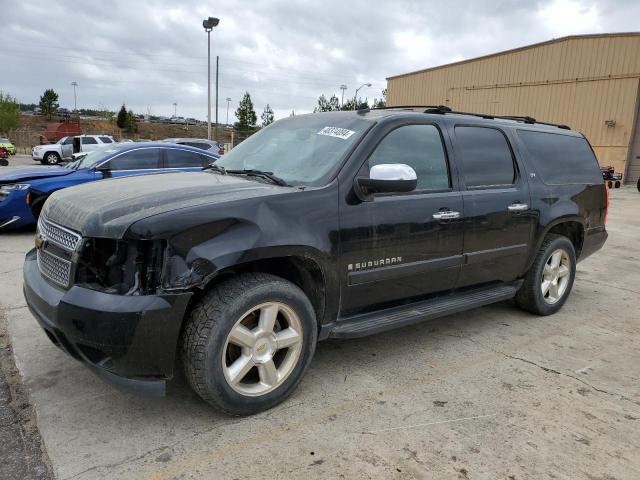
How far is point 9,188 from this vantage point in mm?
7613

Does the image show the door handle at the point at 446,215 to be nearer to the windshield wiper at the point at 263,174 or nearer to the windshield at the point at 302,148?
the windshield at the point at 302,148

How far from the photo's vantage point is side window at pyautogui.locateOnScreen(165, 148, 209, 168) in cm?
880

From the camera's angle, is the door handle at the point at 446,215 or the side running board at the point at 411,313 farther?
the door handle at the point at 446,215

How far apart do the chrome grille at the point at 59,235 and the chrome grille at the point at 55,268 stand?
8 cm

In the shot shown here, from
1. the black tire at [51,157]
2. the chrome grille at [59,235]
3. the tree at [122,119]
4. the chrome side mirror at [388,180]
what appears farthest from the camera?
the tree at [122,119]

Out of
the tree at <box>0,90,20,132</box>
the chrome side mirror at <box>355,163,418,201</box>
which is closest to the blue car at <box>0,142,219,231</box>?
the chrome side mirror at <box>355,163,418,201</box>

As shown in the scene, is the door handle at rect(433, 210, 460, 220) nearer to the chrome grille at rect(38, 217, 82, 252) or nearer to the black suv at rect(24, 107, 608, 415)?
the black suv at rect(24, 107, 608, 415)

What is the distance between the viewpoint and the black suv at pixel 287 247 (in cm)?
250

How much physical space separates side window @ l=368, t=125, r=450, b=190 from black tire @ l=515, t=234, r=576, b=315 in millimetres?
1463

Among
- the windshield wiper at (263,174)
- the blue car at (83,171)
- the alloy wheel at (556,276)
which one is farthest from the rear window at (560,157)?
the blue car at (83,171)

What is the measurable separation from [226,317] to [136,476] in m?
0.83

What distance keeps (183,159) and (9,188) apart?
2688 millimetres

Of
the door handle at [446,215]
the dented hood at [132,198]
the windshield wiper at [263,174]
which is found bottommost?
the door handle at [446,215]

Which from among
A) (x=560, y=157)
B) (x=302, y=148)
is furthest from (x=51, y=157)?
(x=560, y=157)
